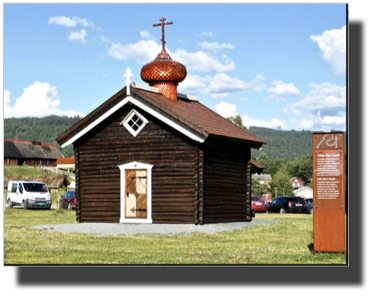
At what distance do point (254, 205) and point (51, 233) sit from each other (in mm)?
23731

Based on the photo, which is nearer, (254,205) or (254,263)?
(254,263)

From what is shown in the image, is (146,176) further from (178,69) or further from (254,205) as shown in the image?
(254,205)

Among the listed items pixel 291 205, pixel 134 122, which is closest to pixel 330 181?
pixel 134 122

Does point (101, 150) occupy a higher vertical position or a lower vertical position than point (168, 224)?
higher

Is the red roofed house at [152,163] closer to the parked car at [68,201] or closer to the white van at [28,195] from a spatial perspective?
the white van at [28,195]

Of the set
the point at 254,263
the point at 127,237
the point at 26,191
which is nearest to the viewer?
the point at 254,263

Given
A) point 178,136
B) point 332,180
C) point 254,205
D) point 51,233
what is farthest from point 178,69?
point 254,205

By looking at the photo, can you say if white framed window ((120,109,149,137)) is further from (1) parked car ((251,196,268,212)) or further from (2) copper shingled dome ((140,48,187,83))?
(1) parked car ((251,196,268,212))

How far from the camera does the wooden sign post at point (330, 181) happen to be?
501 inches

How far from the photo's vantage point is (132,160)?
75.0 ft

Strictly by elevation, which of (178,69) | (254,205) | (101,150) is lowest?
(254,205)

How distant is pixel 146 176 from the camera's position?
22.7 meters

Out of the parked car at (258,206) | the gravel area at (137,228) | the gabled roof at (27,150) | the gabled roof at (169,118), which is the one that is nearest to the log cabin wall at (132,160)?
the gabled roof at (169,118)

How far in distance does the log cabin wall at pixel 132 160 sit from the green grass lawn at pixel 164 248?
354 centimetres
